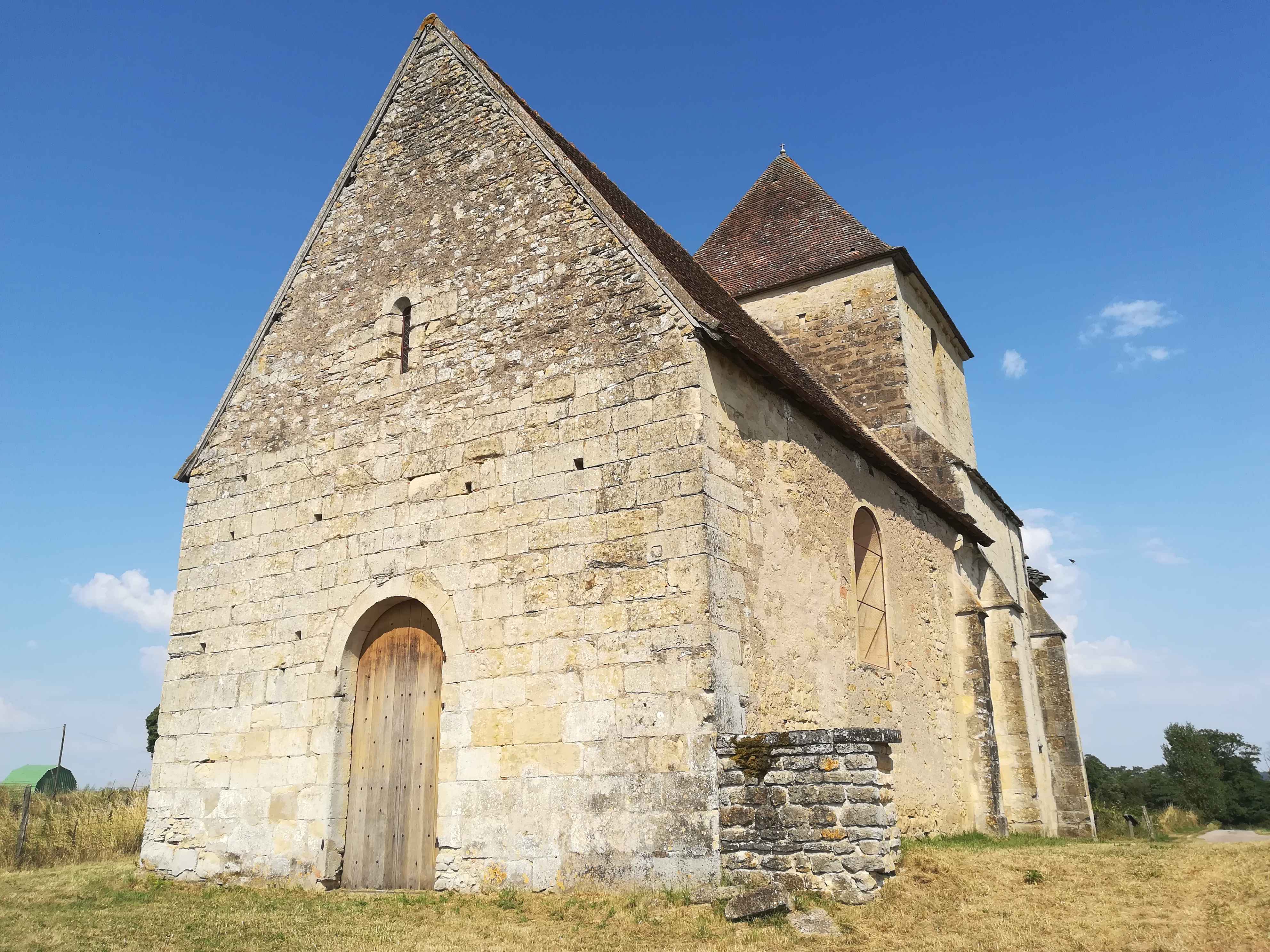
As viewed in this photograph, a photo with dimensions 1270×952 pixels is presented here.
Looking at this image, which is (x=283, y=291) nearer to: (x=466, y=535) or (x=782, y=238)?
(x=466, y=535)

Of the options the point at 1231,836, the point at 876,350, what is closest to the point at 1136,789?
the point at 1231,836

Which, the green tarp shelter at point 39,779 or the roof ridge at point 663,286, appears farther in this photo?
the green tarp shelter at point 39,779

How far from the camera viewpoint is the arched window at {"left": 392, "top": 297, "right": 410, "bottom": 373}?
9297mm

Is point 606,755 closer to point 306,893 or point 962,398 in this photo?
point 306,893

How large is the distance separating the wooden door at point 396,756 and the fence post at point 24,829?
556 cm

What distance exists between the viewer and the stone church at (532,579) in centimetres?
661

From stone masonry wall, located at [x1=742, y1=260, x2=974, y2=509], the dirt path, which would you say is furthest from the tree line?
stone masonry wall, located at [x1=742, y1=260, x2=974, y2=509]

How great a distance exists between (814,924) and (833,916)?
0.26 metres

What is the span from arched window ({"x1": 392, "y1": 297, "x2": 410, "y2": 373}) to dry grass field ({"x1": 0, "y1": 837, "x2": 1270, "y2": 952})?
4978 millimetres

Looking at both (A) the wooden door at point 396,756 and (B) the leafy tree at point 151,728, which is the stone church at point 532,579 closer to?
(A) the wooden door at point 396,756

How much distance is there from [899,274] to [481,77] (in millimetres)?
7618

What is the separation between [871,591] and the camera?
9.83m

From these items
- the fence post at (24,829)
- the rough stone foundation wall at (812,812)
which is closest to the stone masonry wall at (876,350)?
the rough stone foundation wall at (812,812)

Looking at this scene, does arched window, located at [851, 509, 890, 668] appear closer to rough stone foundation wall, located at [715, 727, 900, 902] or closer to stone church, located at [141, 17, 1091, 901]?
stone church, located at [141, 17, 1091, 901]
